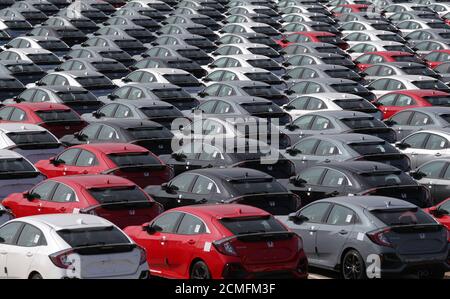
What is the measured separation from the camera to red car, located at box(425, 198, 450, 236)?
1925 cm

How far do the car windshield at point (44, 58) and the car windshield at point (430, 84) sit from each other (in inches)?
496

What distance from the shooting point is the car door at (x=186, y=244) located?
1705 cm

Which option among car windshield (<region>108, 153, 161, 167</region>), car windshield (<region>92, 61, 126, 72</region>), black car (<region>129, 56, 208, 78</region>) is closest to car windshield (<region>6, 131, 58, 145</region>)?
car windshield (<region>108, 153, 161, 167</region>)

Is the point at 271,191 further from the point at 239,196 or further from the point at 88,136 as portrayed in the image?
the point at 88,136

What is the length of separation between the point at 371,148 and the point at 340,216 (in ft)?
19.9

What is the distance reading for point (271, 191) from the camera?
2038cm

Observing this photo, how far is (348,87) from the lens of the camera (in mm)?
33875

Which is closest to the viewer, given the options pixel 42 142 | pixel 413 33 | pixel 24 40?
pixel 42 142

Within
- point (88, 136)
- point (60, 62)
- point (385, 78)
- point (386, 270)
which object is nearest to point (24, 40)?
point (60, 62)

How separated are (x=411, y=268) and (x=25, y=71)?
74.3 feet

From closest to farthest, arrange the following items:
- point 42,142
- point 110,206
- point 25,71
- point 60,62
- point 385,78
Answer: point 110,206 → point 42,142 → point 385,78 → point 25,71 → point 60,62

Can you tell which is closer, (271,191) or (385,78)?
(271,191)

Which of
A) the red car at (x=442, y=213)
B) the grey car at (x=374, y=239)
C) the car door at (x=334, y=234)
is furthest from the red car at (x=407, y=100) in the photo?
the car door at (x=334, y=234)
